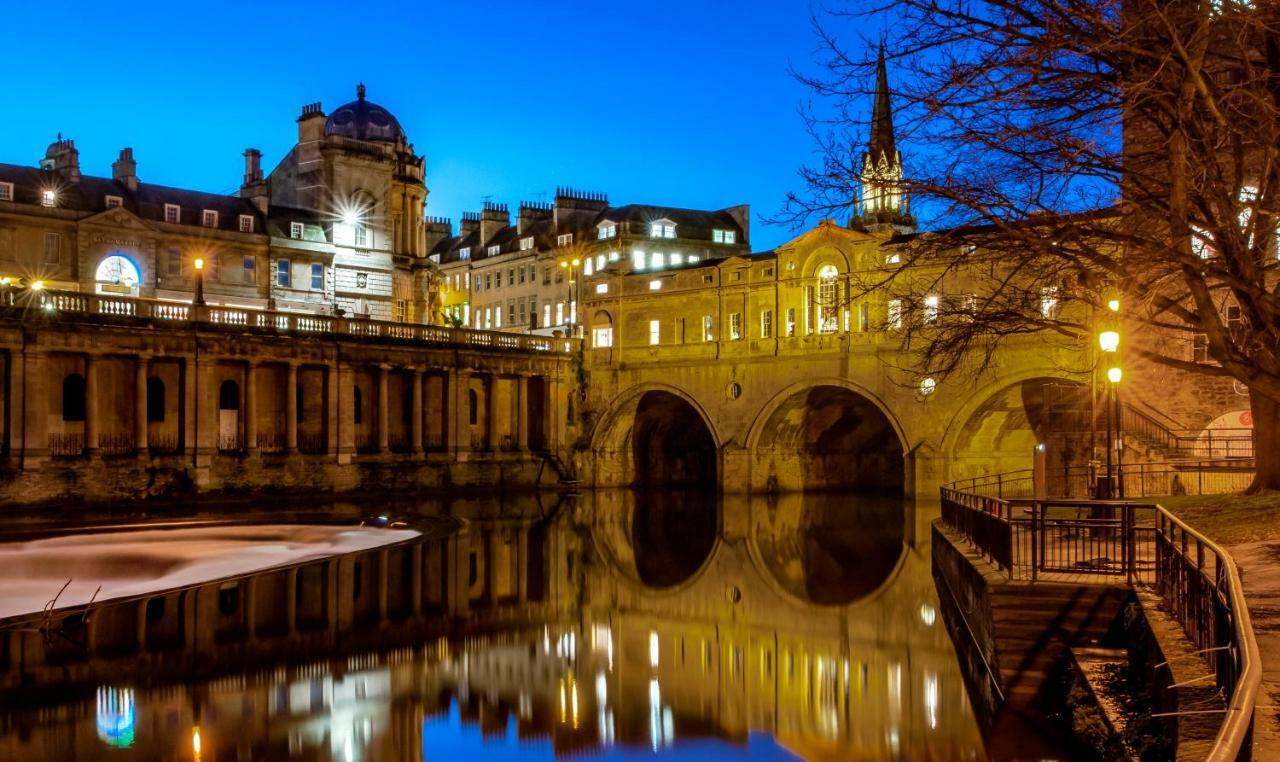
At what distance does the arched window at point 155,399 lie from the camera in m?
41.3

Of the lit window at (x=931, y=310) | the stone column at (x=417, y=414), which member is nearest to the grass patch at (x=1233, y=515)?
the lit window at (x=931, y=310)

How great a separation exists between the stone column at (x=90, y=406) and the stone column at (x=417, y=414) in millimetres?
13119

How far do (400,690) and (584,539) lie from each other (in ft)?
A: 61.8

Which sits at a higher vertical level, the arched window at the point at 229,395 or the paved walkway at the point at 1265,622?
the arched window at the point at 229,395

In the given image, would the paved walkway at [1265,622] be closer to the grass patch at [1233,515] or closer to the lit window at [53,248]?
the grass patch at [1233,515]

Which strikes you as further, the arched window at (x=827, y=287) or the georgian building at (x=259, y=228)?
the georgian building at (x=259, y=228)

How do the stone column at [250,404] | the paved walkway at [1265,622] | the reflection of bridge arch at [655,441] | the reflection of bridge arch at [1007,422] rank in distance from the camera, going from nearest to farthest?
the paved walkway at [1265,622] < the reflection of bridge arch at [1007,422] < the stone column at [250,404] < the reflection of bridge arch at [655,441]

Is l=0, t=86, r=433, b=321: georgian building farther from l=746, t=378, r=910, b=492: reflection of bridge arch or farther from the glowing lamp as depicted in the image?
the glowing lamp

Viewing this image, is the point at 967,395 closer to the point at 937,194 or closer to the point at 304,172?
the point at 937,194

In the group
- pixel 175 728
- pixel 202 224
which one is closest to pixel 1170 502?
pixel 175 728

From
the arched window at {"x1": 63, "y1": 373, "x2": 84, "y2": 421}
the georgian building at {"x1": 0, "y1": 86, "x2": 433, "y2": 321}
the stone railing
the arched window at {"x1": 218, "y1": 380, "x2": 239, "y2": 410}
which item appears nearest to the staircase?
the stone railing

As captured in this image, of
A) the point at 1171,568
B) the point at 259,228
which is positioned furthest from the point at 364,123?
the point at 1171,568

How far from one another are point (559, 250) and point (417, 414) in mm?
28014

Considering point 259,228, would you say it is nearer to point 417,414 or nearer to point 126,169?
point 126,169
